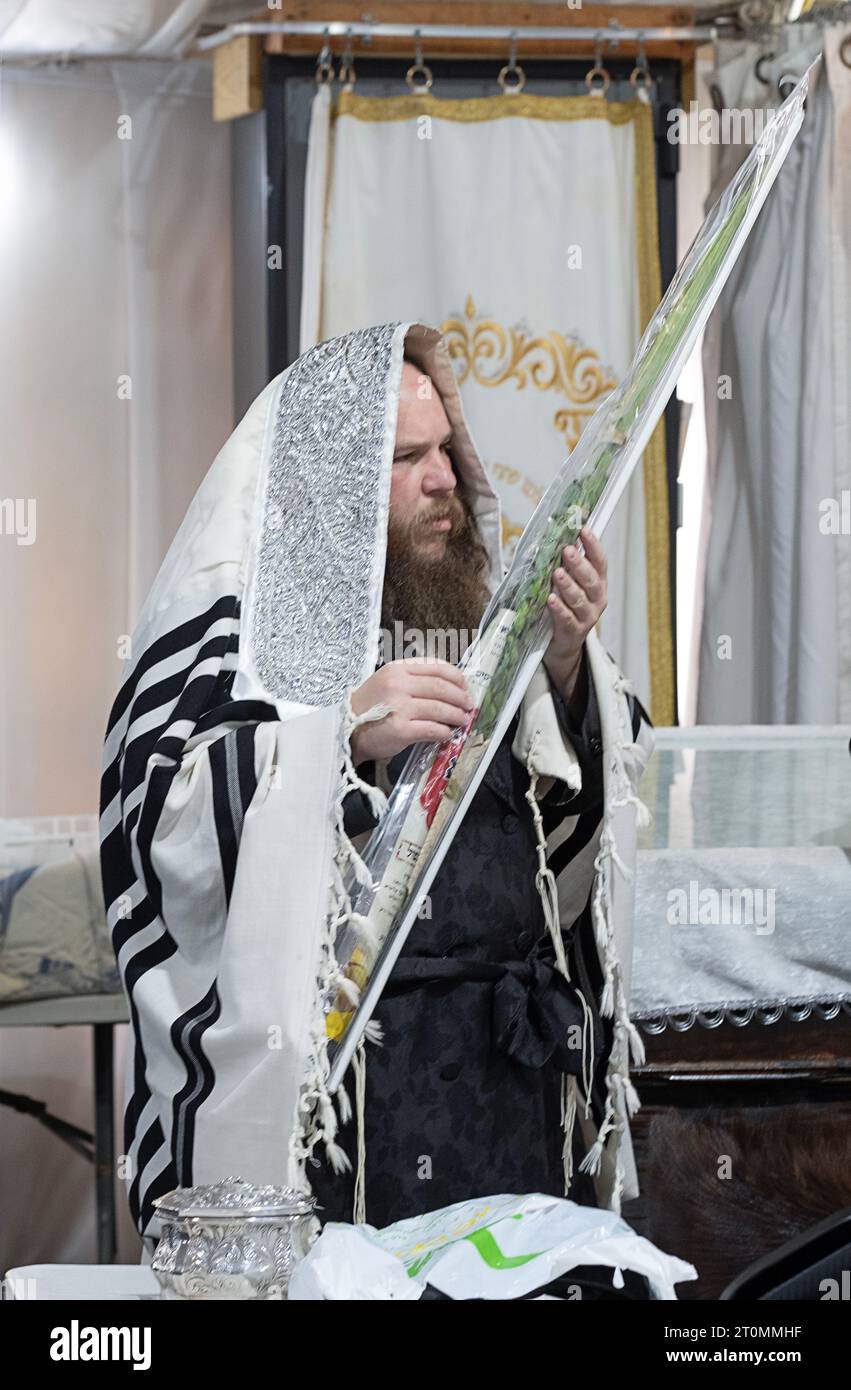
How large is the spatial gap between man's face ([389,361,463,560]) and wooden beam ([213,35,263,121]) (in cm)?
175

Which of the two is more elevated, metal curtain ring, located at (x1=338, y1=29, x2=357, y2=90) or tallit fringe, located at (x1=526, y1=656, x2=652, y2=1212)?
metal curtain ring, located at (x1=338, y1=29, x2=357, y2=90)

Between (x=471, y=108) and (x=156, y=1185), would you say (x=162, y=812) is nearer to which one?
(x=156, y=1185)

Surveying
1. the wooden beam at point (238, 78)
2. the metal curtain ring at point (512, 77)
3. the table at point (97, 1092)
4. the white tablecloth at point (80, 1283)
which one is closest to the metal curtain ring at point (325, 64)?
the wooden beam at point (238, 78)

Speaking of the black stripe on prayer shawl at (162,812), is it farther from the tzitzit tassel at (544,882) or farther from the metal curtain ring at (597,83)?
the metal curtain ring at (597,83)

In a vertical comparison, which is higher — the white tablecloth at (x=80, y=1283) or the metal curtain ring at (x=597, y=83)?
the metal curtain ring at (x=597, y=83)

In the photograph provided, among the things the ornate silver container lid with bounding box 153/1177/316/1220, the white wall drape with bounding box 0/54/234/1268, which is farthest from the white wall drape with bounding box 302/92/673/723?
the ornate silver container lid with bounding box 153/1177/316/1220

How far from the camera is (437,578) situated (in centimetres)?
199

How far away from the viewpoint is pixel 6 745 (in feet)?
11.8

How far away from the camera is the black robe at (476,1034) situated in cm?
176

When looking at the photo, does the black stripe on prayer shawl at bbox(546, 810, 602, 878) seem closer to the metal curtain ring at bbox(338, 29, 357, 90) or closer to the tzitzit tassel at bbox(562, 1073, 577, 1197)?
the tzitzit tassel at bbox(562, 1073, 577, 1197)

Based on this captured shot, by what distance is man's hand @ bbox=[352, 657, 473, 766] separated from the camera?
155 centimetres

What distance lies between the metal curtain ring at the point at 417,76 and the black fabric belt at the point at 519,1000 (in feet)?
7.32
